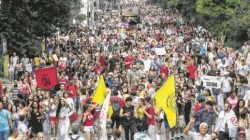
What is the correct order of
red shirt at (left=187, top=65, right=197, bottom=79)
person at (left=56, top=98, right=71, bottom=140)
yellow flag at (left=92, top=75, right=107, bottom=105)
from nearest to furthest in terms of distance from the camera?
person at (left=56, top=98, right=71, bottom=140) < yellow flag at (left=92, top=75, right=107, bottom=105) < red shirt at (left=187, top=65, right=197, bottom=79)

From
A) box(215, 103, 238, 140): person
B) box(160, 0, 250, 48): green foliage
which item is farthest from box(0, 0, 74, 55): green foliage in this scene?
box(215, 103, 238, 140): person

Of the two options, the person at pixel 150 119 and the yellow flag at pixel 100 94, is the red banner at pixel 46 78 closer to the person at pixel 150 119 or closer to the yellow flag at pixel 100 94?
the yellow flag at pixel 100 94

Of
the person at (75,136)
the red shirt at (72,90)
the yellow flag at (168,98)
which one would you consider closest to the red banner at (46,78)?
the red shirt at (72,90)

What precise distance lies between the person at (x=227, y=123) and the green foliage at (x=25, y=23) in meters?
21.3

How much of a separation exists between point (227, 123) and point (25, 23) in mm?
22079

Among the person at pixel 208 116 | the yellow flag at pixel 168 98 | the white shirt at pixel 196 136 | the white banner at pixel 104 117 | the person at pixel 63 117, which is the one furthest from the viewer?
the person at pixel 63 117

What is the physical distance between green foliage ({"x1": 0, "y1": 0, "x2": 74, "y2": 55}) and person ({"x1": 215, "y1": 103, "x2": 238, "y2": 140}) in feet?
69.8

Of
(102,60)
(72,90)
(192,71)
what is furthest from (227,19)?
(72,90)

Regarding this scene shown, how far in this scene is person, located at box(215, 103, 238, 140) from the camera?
15.4 meters

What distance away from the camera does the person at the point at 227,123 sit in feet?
50.6

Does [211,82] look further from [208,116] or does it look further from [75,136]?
[75,136]

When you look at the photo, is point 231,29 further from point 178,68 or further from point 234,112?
point 234,112

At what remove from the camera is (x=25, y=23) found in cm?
3612

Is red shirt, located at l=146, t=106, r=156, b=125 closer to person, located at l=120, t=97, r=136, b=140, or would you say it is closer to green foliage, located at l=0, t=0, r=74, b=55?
person, located at l=120, t=97, r=136, b=140
